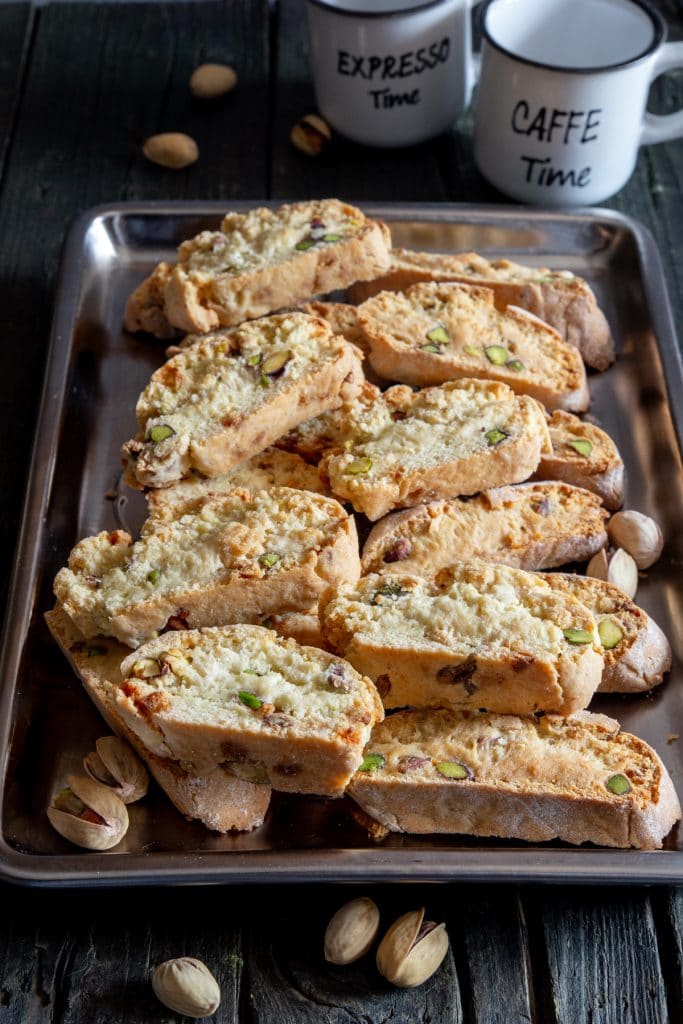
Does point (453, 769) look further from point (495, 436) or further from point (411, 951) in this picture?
point (495, 436)

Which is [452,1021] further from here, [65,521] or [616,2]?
[616,2]

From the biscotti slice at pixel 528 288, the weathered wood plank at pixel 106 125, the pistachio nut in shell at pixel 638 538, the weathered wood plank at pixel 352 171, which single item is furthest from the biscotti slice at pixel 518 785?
the weathered wood plank at pixel 352 171

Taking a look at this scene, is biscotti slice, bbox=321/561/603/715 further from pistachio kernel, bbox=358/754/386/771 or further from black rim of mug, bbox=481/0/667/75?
black rim of mug, bbox=481/0/667/75

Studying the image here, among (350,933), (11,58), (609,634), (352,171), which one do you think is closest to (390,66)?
(352,171)

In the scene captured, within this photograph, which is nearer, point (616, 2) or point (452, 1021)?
point (452, 1021)

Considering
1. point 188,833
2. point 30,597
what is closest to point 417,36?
point 30,597

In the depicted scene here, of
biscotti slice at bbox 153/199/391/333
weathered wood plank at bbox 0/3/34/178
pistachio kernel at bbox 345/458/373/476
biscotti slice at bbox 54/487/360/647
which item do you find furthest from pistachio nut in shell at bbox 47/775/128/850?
weathered wood plank at bbox 0/3/34/178

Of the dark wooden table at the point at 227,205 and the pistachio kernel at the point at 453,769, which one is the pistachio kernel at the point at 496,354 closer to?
the dark wooden table at the point at 227,205
